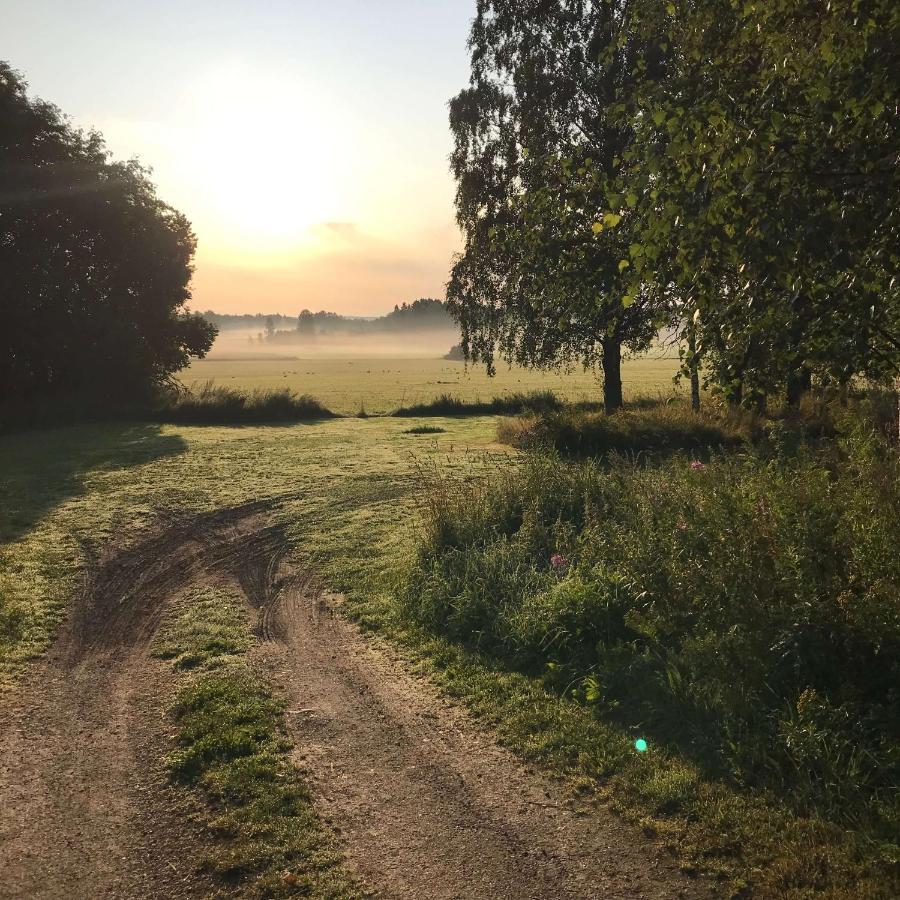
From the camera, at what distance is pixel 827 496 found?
7.29 meters

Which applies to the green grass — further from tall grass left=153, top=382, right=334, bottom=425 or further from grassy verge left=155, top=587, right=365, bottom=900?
tall grass left=153, top=382, right=334, bottom=425

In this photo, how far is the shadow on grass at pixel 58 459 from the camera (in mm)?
14508

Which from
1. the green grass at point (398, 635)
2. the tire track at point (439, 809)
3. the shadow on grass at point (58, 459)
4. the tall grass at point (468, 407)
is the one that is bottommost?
the tire track at point (439, 809)

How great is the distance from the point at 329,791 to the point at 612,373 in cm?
2285

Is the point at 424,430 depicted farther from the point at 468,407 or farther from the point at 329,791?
the point at 329,791

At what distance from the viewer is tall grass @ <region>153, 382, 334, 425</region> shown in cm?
3288

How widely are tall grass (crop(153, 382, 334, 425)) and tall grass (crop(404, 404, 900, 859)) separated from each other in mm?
25407

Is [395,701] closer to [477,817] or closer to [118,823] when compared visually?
[477,817]

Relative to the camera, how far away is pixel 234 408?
110 feet

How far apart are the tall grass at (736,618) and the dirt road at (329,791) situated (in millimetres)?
1187

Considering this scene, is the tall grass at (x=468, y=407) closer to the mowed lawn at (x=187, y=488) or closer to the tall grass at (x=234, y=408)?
the tall grass at (x=234, y=408)

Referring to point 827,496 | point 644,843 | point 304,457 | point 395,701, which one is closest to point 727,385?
point 827,496

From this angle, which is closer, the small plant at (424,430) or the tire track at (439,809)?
the tire track at (439,809)

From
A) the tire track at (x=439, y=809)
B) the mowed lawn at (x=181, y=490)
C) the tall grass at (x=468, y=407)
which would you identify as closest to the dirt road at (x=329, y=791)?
the tire track at (x=439, y=809)
